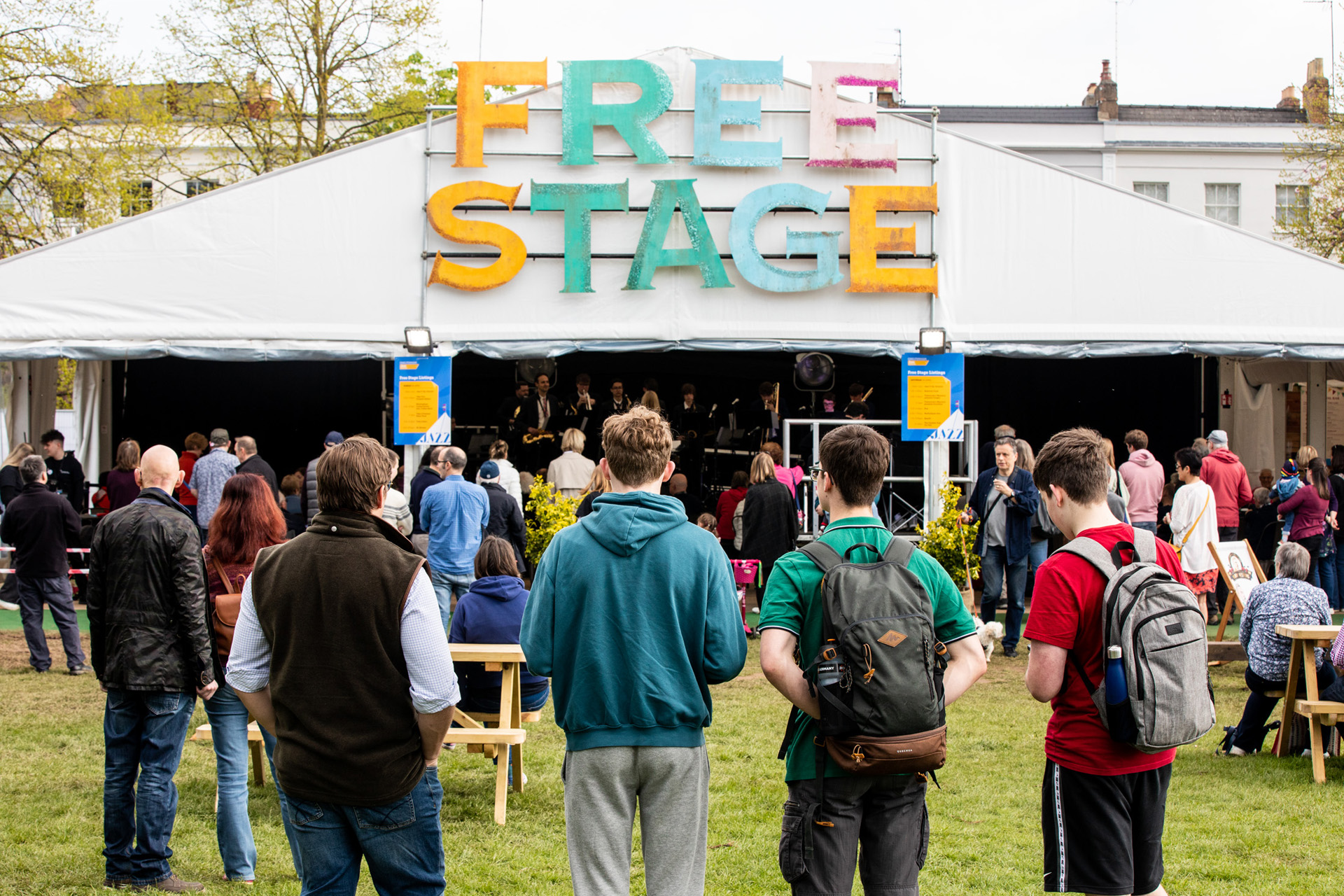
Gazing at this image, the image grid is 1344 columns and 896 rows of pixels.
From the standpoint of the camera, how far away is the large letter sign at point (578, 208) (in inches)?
446

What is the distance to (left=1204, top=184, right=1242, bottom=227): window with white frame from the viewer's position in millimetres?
29969

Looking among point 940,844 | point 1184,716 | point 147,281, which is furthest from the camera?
point 147,281

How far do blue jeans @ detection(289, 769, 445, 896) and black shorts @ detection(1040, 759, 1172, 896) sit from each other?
5.08 ft

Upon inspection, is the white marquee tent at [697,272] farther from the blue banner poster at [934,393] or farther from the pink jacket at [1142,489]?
the pink jacket at [1142,489]

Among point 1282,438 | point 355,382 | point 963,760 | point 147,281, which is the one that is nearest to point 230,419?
point 355,382

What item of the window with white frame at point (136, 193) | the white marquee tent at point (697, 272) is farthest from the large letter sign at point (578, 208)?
the window with white frame at point (136, 193)

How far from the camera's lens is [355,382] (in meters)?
15.7

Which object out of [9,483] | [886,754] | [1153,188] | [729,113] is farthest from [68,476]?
[1153,188]

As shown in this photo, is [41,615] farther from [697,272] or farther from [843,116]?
[843,116]

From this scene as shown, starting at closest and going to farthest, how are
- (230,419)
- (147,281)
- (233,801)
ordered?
1. (233,801)
2. (147,281)
3. (230,419)

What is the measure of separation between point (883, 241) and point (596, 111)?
9.75 ft

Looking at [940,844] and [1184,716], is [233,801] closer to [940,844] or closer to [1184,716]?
[940,844]

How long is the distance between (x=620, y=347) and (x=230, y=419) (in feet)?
22.1

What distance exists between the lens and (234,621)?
4.25 m
